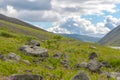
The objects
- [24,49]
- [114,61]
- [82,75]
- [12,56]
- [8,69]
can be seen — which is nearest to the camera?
[82,75]

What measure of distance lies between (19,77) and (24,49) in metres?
26.5

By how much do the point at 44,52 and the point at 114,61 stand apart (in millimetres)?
14690

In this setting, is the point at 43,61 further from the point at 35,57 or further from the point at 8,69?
the point at 8,69

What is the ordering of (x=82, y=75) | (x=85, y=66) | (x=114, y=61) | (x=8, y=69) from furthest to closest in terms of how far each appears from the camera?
(x=114, y=61), (x=85, y=66), (x=8, y=69), (x=82, y=75)

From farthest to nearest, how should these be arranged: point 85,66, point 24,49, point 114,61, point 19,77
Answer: point 114,61, point 24,49, point 85,66, point 19,77

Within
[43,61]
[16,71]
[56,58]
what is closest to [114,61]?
[56,58]

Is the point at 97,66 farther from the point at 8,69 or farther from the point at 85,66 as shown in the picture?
the point at 8,69

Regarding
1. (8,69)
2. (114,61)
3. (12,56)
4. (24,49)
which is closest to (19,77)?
(8,69)

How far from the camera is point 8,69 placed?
86.5 feet

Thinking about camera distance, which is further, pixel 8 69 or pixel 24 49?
pixel 24 49

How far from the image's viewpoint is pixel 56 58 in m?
46.6

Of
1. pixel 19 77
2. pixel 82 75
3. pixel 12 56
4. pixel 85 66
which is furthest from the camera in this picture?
pixel 85 66

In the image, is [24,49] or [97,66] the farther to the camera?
[24,49]

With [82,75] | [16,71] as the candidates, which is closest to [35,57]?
[16,71]
